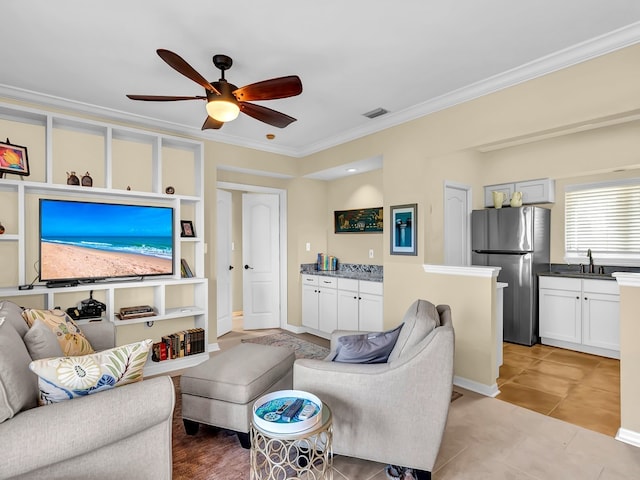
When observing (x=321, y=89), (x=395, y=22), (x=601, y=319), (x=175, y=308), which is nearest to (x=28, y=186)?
(x=175, y=308)

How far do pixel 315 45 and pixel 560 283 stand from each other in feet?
13.0

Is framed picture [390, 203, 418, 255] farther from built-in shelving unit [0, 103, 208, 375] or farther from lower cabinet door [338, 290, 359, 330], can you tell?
built-in shelving unit [0, 103, 208, 375]

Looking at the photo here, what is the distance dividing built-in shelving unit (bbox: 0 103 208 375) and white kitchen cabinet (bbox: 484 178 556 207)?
393 centimetres

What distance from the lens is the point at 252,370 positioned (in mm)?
2305

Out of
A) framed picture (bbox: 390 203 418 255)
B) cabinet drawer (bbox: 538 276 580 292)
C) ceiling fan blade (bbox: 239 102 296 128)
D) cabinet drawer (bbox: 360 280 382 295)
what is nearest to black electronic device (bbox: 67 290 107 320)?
ceiling fan blade (bbox: 239 102 296 128)

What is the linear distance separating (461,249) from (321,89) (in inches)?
109

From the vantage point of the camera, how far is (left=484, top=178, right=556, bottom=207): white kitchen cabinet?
443 cm

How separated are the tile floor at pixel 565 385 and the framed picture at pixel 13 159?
4.57 m

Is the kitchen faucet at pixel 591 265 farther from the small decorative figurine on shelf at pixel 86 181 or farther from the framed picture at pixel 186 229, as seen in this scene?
the small decorative figurine on shelf at pixel 86 181

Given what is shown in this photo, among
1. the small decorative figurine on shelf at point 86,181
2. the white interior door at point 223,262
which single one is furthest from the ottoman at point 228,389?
the white interior door at point 223,262

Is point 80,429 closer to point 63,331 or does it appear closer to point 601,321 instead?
point 63,331

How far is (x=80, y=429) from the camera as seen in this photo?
1356 mm

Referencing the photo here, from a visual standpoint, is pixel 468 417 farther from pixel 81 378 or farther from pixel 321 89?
pixel 321 89

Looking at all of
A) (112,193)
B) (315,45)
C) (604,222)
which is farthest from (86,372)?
(604,222)
